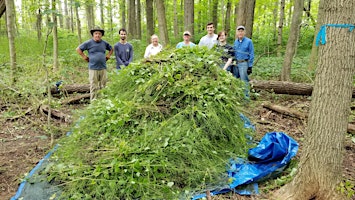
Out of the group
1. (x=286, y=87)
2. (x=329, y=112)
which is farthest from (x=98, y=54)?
(x=329, y=112)

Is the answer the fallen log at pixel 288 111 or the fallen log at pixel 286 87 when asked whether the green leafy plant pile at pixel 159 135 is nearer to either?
the fallen log at pixel 288 111

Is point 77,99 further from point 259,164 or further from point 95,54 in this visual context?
point 259,164

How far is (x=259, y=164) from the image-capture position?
2.99 meters

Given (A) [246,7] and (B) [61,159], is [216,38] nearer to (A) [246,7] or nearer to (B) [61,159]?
(A) [246,7]

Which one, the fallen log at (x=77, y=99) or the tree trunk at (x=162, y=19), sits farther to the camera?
the tree trunk at (x=162, y=19)

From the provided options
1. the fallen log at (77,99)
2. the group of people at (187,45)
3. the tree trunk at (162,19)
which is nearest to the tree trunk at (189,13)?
the tree trunk at (162,19)

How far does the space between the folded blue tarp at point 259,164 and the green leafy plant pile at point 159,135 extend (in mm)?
103

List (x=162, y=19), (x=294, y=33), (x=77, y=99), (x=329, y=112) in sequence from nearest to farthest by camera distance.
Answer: (x=329, y=112)
(x=77, y=99)
(x=294, y=33)
(x=162, y=19)

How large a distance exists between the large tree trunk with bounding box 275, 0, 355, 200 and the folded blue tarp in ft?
1.47

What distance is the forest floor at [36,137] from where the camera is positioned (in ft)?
9.88

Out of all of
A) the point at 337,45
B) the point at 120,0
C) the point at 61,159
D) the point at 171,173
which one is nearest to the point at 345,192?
the point at 337,45

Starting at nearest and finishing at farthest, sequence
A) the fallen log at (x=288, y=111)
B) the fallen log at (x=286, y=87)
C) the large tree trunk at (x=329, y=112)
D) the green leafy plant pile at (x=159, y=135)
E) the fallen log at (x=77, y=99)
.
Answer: the large tree trunk at (x=329, y=112), the green leafy plant pile at (x=159, y=135), the fallen log at (x=288, y=111), the fallen log at (x=286, y=87), the fallen log at (x=77, y=99)

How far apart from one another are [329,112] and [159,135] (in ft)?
5.39

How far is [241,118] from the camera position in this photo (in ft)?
11.8
